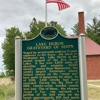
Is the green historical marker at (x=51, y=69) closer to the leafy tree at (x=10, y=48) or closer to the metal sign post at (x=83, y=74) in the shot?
the metal sign post at (x=83, y=74)

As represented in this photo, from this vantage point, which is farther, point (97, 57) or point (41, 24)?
point (41, 24)

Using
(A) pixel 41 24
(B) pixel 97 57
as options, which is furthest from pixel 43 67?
(A) pixel 41 24

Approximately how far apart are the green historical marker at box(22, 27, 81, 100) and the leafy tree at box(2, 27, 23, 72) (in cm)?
3237

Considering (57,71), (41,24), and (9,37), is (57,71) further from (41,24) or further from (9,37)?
(41,24)

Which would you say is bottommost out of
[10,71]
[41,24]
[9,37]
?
[10,71]

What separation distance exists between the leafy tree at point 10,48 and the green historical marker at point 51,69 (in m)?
32.4

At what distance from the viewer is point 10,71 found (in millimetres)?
41219

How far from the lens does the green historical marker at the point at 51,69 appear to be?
16.6 ft

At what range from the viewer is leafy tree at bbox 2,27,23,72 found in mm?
37156

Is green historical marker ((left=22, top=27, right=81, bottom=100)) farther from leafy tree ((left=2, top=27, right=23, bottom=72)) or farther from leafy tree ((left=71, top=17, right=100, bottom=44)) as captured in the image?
leafy tree ((left=71, top=17, right=100, bottom=44))

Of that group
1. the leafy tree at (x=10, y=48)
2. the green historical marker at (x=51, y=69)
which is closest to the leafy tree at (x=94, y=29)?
the leafy tree at (x=10, y=48)

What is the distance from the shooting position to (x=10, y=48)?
1455 inches

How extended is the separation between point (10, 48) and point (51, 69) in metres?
32.8

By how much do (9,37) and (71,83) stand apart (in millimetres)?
34428
